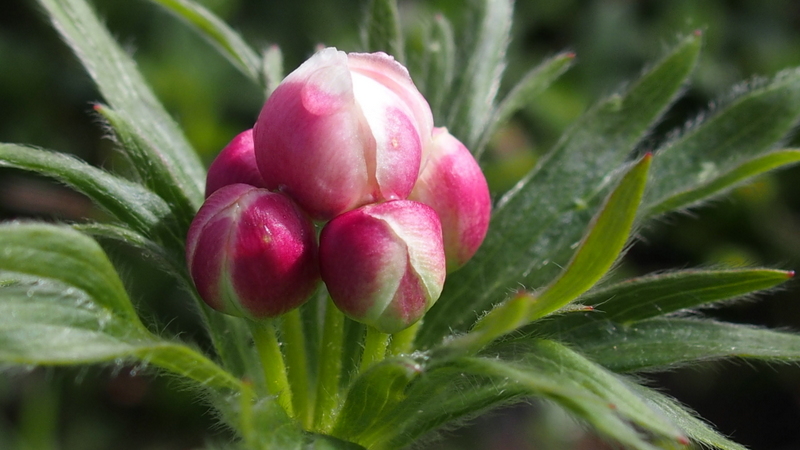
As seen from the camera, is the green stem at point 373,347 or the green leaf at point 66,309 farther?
the green stem at point 373,347

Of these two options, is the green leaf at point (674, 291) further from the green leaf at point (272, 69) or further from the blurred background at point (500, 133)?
the blurred background at point (500, 133)

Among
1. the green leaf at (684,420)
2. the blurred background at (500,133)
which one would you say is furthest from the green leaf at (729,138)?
the blurred background at (500,133)

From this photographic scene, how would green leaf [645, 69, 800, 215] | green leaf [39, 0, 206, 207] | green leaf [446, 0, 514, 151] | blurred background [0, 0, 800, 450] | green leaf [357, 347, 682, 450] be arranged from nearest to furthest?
1. green leaf [357, 347, 682, 450]
2. green leaf [39, 0, 206, 207]
3. green leaf [645, 69, 800, 215]
4. green leaf [446, 0, 514, 151]
5. blurred background [0, 0, 800, 450]

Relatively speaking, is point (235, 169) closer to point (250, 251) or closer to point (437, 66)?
point (250, 251)

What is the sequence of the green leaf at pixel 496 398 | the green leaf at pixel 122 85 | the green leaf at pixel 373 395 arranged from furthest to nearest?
the green leaf at pixel 122 85
the green leaf at pixel 373 395
the green leaf at pixel 496 398

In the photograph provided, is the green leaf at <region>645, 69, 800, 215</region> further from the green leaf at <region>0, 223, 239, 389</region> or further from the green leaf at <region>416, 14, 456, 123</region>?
the green leaf at <region>0, 223, 239, 389</region>

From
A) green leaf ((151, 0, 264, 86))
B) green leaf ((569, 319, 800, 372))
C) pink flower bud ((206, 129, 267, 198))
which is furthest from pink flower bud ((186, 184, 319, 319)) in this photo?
green leaf ((151, 0, 264, 86))

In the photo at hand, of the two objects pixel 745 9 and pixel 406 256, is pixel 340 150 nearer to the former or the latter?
pixel 406 256
